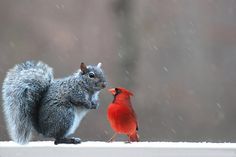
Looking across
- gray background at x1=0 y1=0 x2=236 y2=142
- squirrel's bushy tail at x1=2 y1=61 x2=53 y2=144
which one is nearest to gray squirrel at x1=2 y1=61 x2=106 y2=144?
squirrel's bushy tail at x1=2 y1=61 x2=53 y2=144

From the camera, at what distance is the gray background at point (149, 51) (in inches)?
84.5

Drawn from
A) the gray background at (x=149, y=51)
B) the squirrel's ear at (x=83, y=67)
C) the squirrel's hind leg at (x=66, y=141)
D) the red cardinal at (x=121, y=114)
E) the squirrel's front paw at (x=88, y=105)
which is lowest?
the squirrel's hind leg at (x=66, y=141)

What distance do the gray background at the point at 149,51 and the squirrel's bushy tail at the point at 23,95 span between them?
36 centimetres

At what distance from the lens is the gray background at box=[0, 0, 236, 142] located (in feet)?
7.04

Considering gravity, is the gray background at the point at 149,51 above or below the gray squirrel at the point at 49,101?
above

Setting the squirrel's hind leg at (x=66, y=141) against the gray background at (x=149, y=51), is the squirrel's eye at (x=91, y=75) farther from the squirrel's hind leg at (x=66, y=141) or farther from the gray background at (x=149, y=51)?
the gray background at (x=149, y=51)

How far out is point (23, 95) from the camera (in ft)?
A: 5.48

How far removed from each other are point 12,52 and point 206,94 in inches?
28.4

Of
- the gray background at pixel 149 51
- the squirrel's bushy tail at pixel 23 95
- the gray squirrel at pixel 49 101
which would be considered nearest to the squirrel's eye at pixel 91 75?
the gray squirrel at pixel 49 101

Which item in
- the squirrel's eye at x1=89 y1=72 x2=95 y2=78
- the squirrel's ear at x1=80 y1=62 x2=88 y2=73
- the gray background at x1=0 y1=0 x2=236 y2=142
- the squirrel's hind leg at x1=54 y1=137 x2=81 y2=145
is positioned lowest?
the squirrel's hind leg at x1=54 y1=137 x2=81 y2=145

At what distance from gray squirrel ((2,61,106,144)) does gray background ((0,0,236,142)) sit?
374mm
